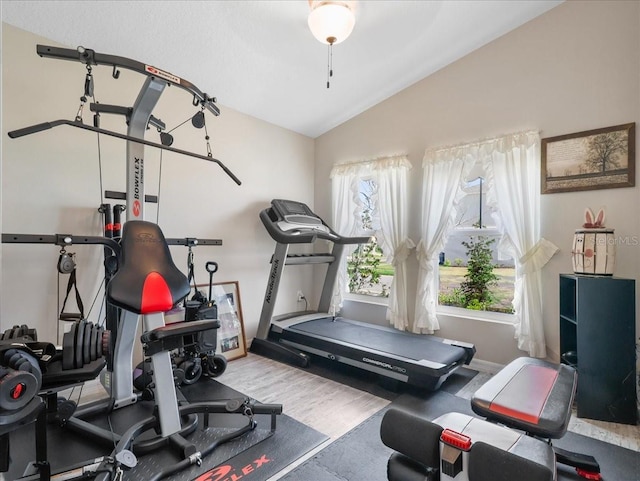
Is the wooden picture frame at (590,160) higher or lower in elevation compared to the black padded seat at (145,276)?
higher

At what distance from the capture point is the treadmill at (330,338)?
2.92 meters

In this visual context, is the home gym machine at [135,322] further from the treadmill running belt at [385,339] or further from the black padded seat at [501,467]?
the black padded seat at [501,467]

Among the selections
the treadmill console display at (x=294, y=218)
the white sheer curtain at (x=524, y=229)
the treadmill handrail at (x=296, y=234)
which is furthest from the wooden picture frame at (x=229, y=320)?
the white sheer curtain at (x=524, y=229)

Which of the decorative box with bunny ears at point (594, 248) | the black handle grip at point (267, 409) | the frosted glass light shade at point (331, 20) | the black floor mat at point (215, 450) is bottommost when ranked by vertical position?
the black floor mat at point (215, 450)

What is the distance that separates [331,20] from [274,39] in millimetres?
667

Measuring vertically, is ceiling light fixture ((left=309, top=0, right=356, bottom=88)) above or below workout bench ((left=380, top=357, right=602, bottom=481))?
above

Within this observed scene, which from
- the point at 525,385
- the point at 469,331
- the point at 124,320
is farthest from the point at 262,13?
the point at 469,331

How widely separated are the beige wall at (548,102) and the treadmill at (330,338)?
606 mm

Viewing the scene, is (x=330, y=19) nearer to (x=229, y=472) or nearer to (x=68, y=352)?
(x=68, y=352)

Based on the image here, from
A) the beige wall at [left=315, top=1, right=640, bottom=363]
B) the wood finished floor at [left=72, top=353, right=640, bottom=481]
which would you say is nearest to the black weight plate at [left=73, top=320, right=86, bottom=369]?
the wood finished floor at [left=72, top=353, right=640, bottom=481]

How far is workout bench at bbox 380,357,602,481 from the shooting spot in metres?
1.39

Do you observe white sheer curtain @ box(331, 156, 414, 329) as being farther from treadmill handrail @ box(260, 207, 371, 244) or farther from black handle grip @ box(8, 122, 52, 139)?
black handle grip @ box(8, 122, 52, 139)

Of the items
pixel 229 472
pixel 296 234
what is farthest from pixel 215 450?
pixel 296 234

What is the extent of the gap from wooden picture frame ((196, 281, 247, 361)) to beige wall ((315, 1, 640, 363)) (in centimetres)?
192
